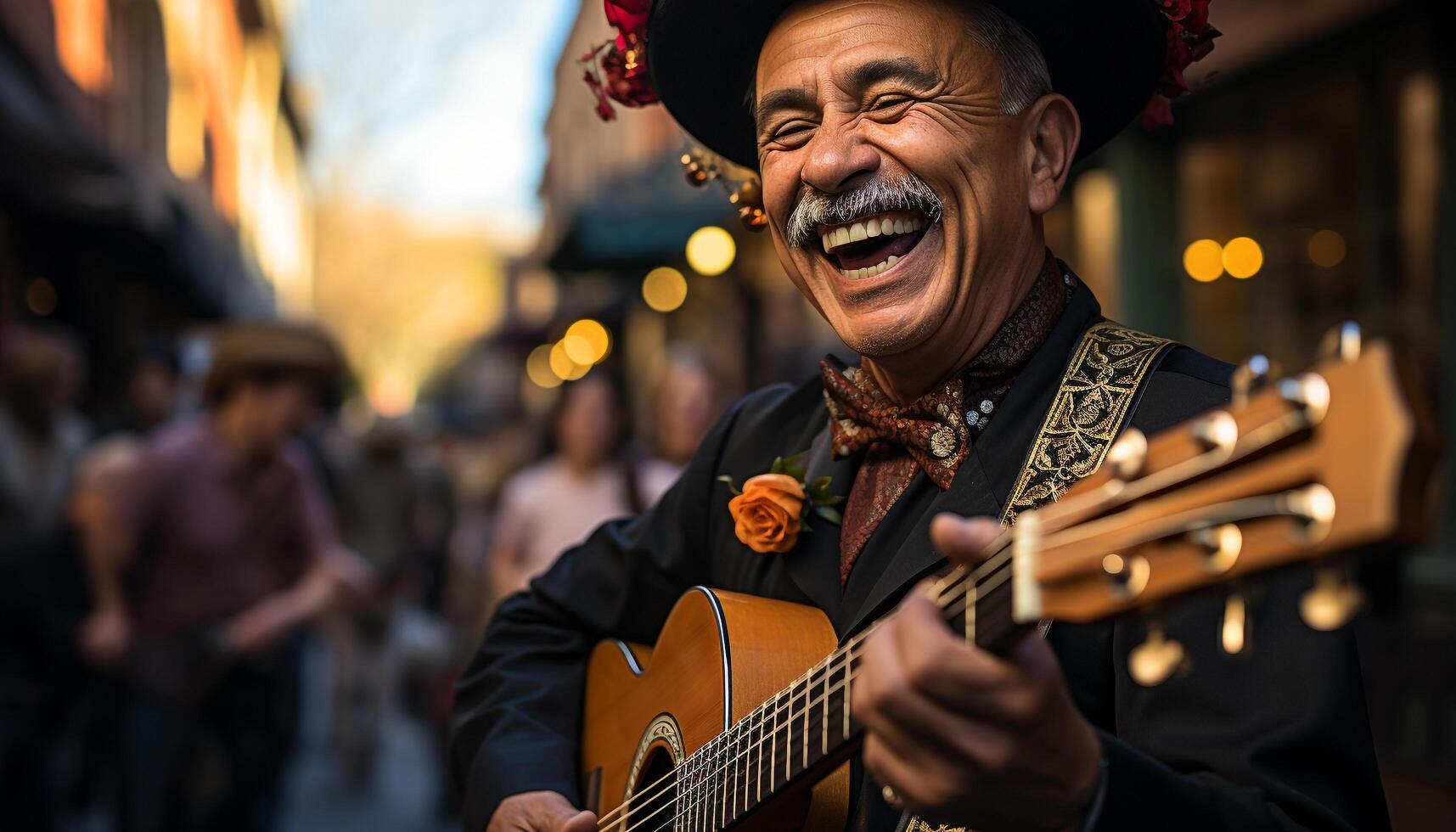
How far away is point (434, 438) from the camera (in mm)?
15766

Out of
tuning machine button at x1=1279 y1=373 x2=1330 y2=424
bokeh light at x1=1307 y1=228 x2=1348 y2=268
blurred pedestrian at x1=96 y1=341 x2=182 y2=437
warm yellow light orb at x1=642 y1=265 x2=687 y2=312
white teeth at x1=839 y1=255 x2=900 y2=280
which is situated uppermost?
tuning machine button at x1=1279 y1=373 x2=1330 y2=424

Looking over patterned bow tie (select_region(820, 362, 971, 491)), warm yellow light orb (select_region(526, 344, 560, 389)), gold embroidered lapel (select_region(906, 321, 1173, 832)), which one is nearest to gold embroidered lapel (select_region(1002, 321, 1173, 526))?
gold embroidered lapel (select_region(906, 321, 1173, 832))

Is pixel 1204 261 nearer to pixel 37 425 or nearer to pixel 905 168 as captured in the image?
pixel 905 168

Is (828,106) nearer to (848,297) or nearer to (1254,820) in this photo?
(848,297)

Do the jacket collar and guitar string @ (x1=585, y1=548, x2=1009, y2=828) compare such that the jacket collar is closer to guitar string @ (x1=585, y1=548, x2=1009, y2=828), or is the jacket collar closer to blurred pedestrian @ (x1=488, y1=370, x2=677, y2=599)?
guitar string @ (x1=585, y1=548, x2=1009, y2=828)

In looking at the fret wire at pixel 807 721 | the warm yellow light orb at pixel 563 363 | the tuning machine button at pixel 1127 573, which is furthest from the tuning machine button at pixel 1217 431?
the warm yellow light orb at pixel 563 363

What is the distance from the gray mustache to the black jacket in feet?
0.87

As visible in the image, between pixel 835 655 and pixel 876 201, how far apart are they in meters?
0.65

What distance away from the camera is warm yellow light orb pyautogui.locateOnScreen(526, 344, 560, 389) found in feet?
85.0

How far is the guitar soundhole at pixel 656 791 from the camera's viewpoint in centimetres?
206

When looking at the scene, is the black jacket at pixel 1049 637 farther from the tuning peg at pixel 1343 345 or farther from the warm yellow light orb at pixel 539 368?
the warm yellow light orb at pixel 539 368

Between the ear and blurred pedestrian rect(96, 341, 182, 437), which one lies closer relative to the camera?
the ear

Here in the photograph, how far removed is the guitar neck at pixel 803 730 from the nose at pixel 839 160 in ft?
2.11

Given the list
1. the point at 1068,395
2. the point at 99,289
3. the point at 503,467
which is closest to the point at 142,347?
Answer: the point at 503,467
